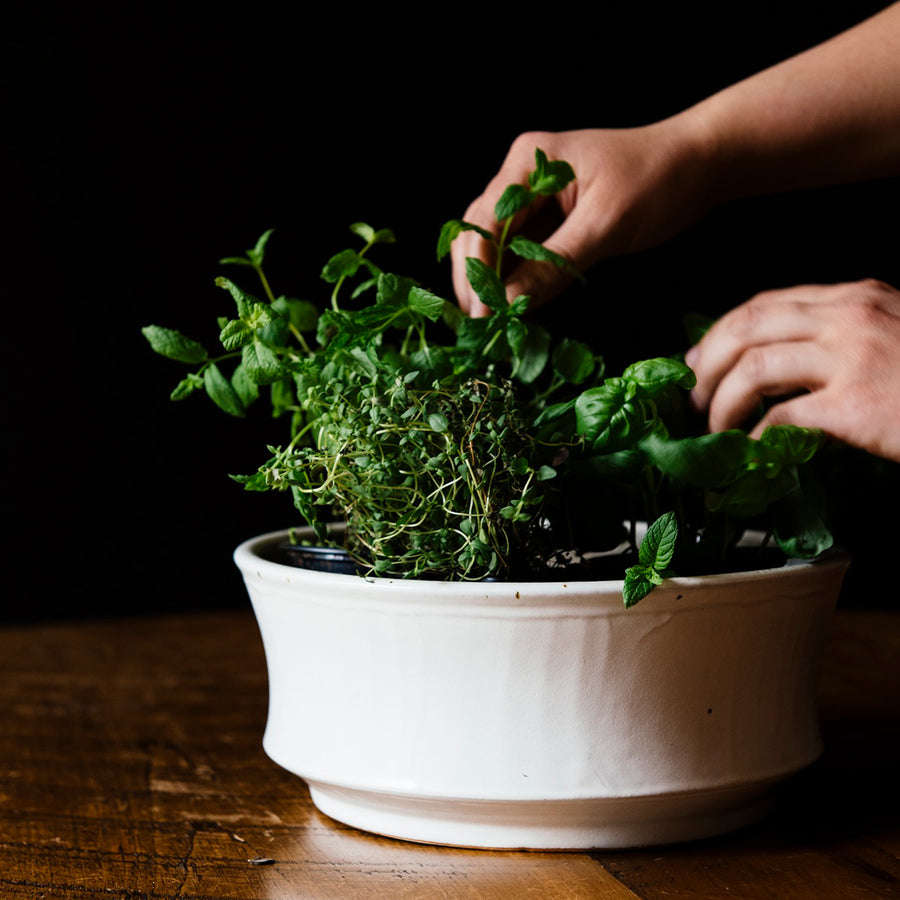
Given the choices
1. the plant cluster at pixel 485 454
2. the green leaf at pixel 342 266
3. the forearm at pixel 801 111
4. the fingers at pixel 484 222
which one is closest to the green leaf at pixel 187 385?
the plant cluster at pixel 485 454

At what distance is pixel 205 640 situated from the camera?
1.25 metres

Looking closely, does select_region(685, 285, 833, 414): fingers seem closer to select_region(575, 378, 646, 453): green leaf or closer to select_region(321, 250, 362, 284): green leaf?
select_region(575, 378, 646, 453): green leaf

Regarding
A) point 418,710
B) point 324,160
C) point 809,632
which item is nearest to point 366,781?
point 418,710

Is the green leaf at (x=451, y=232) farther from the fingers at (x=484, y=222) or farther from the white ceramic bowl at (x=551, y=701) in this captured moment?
the white ceramic bowl at (x=551, y=701)

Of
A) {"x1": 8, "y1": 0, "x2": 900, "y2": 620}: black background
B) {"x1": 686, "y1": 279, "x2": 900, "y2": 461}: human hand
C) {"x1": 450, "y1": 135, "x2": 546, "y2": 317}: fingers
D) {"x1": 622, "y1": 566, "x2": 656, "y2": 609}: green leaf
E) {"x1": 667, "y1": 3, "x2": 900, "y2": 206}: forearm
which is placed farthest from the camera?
{"x1": 8, "y1": 0, "x2": 900, "y2": 620}: black background

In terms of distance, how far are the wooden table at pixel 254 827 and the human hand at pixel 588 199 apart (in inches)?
15.2

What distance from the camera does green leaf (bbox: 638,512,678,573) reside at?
0.55 meters

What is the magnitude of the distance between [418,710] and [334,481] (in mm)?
134

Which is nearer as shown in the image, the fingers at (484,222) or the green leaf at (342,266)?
the green leaf at (342,266)

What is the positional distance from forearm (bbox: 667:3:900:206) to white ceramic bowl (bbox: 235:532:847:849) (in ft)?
1.47

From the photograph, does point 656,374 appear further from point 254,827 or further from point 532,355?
point 254,827

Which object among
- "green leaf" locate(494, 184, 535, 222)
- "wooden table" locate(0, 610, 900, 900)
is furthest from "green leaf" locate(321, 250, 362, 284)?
"wooden table" locate(0, 610, 900, 900)

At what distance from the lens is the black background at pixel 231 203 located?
1.99 meters

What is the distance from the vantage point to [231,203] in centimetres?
202
